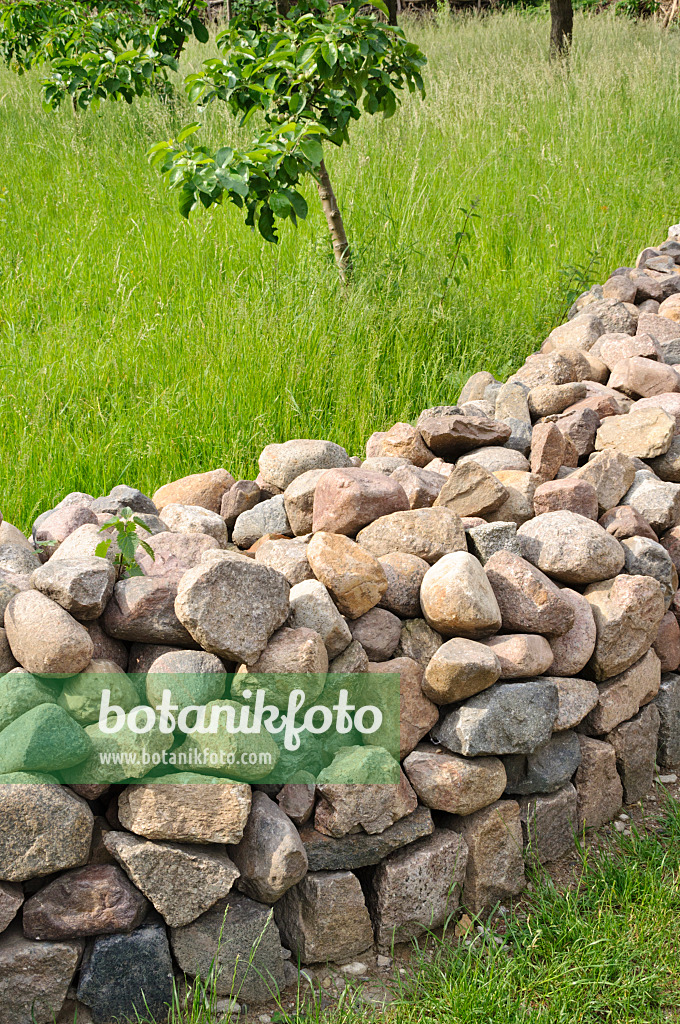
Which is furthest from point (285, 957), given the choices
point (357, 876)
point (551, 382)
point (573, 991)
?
point (551, 382)

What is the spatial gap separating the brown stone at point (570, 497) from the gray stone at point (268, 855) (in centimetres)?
124

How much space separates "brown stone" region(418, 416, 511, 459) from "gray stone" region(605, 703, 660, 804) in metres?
1.01

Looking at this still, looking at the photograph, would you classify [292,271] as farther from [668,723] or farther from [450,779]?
[450,779]

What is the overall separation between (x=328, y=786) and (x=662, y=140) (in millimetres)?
6365

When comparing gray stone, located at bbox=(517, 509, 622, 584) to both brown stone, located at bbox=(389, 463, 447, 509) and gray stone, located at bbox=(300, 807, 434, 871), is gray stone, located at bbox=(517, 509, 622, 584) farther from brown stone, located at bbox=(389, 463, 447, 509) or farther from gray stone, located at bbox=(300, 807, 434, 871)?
gray stone, located at bbox=(300, 807, 434, 871)

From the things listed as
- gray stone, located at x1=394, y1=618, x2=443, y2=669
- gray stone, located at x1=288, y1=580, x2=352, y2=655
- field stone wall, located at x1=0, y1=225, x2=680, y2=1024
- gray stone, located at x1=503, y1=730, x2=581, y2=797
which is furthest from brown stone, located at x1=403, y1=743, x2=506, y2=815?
gray stone, located at x1=288, y1=580, x2=352, y2=655

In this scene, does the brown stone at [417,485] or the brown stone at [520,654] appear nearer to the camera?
the brown stone at [520,654]

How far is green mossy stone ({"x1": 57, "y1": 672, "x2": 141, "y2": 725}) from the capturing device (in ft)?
5.74

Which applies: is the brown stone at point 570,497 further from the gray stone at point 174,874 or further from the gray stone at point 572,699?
the gray stone at point 174,874

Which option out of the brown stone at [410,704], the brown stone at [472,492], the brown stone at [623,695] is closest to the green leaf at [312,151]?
the brown stone at [472,492]

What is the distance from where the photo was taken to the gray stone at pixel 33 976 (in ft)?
5.47

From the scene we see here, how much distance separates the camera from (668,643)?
2582 mm

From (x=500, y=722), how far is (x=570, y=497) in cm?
79

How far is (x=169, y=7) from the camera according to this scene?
4504mm
